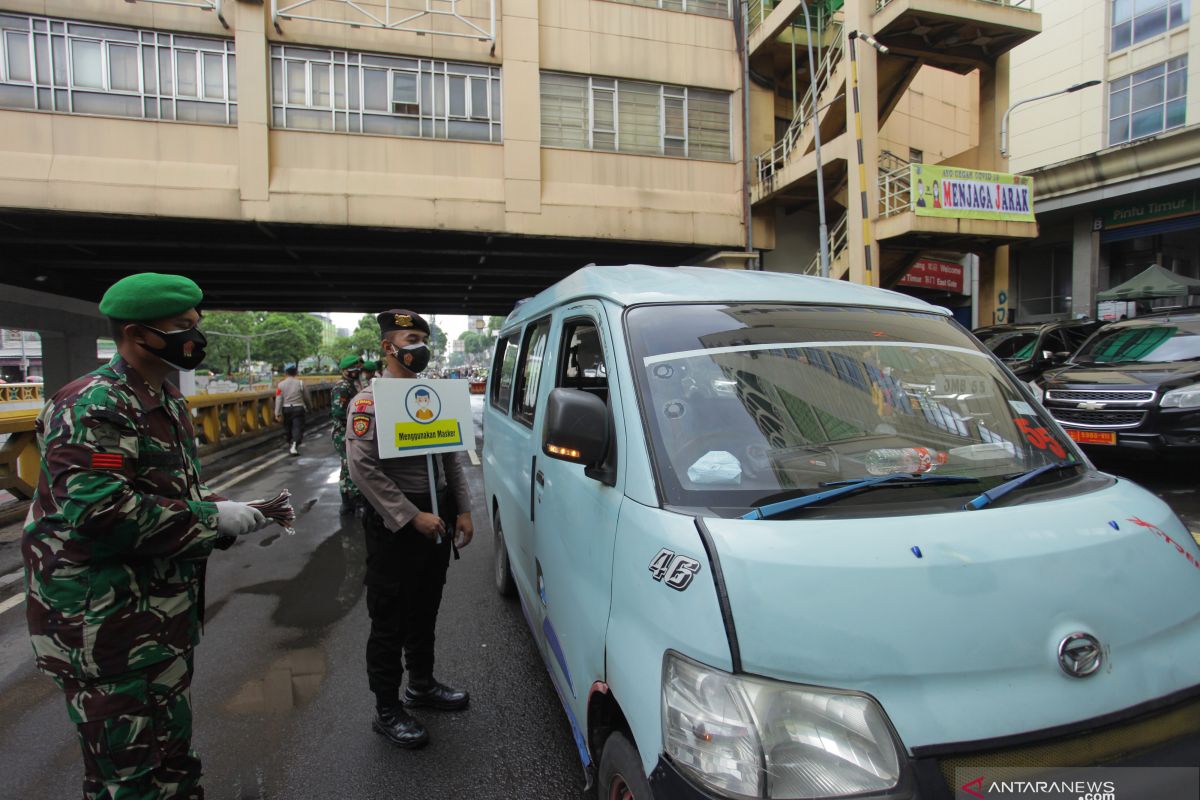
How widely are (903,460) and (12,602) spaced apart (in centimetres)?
636

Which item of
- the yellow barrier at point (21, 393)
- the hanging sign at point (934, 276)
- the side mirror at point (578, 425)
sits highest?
the hanging sign at point (934, 276)

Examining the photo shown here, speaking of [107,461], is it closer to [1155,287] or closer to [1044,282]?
[1155,287]

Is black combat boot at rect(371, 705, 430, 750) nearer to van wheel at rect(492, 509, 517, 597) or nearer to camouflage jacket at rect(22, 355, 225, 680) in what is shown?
camouflage jacket at rect(22, 355, 225, 680)

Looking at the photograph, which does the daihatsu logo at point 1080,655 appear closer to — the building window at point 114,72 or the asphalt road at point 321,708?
the asphalt road at point 321,708

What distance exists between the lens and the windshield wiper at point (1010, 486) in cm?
168

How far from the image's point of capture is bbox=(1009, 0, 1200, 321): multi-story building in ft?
55.8

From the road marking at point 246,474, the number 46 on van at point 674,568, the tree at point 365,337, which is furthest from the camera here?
the tree at point 365,337

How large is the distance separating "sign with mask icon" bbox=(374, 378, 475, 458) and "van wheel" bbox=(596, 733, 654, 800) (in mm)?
1510

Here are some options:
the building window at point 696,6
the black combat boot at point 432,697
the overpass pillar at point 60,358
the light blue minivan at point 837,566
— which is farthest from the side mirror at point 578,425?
the overpass pillar at point 60,358

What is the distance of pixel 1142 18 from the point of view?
736 inches

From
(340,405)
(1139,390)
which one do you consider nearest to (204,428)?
(340,405)

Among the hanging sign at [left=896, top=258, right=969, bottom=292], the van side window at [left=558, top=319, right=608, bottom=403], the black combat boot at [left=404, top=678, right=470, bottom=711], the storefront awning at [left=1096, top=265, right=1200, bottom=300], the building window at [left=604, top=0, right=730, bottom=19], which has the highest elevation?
the building window at [left=604, top=0, right=730, bottom=19]

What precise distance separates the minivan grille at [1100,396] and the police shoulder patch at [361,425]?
787 cm

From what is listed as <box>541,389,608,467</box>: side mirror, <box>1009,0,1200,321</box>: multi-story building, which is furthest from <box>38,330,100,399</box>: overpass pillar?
<box>1009,0,1200,321</box>: multi-story building
